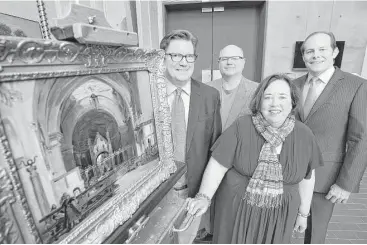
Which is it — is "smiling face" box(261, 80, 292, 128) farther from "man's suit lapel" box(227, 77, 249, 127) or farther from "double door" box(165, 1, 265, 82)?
"double door" box(165, 1, 265, 82)

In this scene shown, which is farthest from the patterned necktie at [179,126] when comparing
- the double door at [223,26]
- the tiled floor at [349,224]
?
the double door at [223,26]

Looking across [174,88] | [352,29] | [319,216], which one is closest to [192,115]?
[174,88]

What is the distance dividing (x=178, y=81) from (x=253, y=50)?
7.77 ft

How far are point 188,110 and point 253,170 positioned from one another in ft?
1.61

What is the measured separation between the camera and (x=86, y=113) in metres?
0.62

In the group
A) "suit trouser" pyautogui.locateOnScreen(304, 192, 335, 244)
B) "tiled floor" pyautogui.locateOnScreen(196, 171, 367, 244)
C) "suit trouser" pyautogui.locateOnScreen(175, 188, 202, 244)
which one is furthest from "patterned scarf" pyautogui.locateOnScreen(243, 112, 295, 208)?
"tiled floor" pyautogui.locateOnScreen(196, 171, 367, 244)

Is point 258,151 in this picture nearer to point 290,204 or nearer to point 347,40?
point 290,204

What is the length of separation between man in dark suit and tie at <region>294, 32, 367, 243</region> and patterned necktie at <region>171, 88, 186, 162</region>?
87cm

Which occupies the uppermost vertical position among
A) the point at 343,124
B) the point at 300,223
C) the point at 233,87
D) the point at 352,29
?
the point at 352,29

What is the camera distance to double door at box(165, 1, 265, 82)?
2.93 m

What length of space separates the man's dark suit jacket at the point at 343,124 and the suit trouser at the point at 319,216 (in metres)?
0.19

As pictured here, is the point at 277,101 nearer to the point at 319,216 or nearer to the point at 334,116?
the point at 334,116

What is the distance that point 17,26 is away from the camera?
2.46 feet

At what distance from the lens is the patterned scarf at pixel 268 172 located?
40.6 inches
